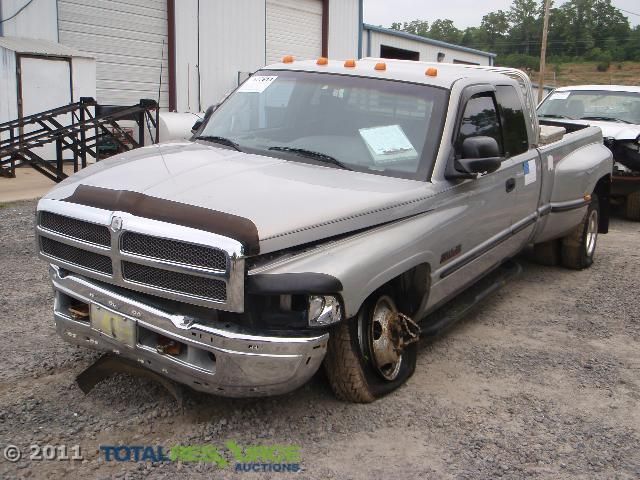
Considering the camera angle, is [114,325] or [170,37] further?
[170,37]

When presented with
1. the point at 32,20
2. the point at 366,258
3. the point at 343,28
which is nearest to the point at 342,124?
the point at 366,258

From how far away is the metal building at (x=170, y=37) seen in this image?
47.5ft

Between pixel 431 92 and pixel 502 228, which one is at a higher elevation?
pixel 431 92

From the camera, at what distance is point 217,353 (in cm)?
312

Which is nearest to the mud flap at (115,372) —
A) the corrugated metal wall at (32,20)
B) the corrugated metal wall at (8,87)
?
the corrugated metal wall at (8,87)

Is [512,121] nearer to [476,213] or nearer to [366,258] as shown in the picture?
[476,213]

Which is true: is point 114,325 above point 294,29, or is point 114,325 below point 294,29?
below

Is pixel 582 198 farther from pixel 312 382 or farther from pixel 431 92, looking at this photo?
pixel 312 382

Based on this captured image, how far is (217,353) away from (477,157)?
208cm

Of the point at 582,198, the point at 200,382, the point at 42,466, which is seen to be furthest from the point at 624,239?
the point at 42,466

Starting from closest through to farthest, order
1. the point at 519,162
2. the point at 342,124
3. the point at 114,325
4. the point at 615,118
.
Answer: the point at 114,325 < the point at 342,124 < the point at 519,162 < the point at 615,118

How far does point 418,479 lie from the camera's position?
3.13 m

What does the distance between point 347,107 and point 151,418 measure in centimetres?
226

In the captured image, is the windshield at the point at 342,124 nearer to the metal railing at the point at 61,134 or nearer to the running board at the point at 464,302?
the running board at the point at 464,302
